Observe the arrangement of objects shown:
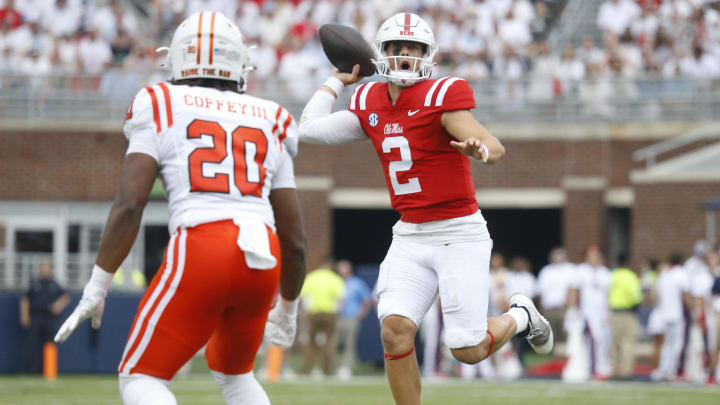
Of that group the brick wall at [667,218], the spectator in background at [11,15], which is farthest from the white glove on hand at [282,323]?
the spectator in background at [11,15]

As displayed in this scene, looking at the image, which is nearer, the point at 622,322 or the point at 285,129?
the point at 285,129

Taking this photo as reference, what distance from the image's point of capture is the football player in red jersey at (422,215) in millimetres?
5762

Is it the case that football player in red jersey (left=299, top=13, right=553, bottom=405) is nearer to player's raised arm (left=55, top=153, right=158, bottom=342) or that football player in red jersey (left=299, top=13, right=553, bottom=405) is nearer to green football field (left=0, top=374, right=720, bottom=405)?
player's raised arm (left=55, top=153, right=158, bottom=342)

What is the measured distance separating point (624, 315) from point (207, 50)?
12.0 m

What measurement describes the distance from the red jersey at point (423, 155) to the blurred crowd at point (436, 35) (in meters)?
14.6

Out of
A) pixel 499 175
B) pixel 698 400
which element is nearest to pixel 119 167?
pixel 499 175

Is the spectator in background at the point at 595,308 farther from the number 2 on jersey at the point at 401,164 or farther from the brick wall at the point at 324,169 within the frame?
the number 2 on jersey at the point at 401,164

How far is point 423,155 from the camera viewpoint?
19.1 feet

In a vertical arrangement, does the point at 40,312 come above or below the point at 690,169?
below

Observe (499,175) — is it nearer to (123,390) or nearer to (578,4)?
(578,4)

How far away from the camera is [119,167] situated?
2117 centimetres

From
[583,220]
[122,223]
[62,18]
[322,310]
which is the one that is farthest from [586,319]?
[62,18]

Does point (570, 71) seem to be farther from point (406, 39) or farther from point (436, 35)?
point (406, 39)

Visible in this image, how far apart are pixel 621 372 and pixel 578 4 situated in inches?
362
